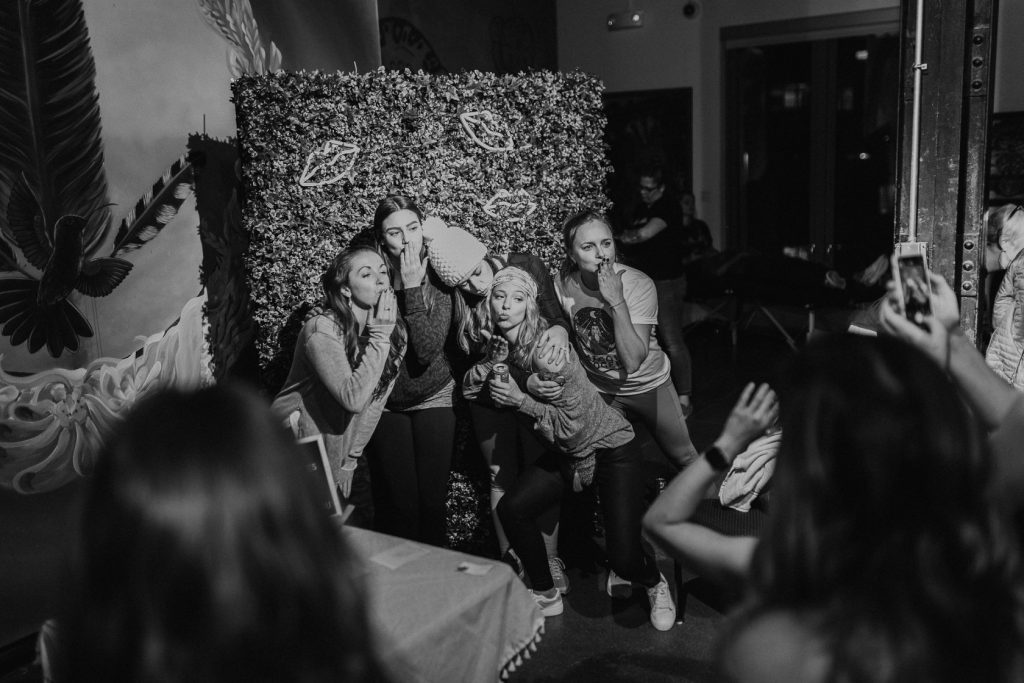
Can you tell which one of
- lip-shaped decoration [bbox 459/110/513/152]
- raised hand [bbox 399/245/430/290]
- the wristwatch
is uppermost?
lip-shaped decoration [bbox 459/110/513/152]

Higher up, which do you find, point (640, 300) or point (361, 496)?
point (640, 300)

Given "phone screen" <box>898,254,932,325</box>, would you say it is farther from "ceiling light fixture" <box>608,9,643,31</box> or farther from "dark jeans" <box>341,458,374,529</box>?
"ceiling light fixture" <box>608,9,643,31</box>

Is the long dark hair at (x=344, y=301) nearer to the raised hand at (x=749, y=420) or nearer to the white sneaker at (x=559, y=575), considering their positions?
the white sneaker at (x=559, y=575)

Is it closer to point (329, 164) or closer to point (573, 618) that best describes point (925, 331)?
point (573, 618)

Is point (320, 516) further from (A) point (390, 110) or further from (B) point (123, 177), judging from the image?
(B) point (123, 177)

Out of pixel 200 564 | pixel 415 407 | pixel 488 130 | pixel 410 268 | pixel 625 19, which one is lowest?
pixel 415 407

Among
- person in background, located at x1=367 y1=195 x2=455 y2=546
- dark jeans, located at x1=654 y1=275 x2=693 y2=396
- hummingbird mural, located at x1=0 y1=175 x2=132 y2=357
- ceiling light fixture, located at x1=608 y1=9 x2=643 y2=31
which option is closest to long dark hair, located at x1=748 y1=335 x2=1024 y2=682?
person in background, located at x1=367 y1=195 x2=455 y2=546

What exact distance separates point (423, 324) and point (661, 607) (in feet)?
4.93

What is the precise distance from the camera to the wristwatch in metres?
1.75

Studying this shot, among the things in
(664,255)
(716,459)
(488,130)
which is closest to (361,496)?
(488,130)

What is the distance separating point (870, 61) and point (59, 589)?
32.5ft

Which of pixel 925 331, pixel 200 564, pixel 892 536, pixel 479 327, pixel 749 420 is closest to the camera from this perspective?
pixel 200 564

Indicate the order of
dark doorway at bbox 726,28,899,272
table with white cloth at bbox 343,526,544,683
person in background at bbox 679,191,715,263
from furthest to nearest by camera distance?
dark doorway at bbox 726,28,899,272
person in background at bbox 679,191,715,263
table with white cloth at bbox 343,526,544,683

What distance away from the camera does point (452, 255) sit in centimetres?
382
